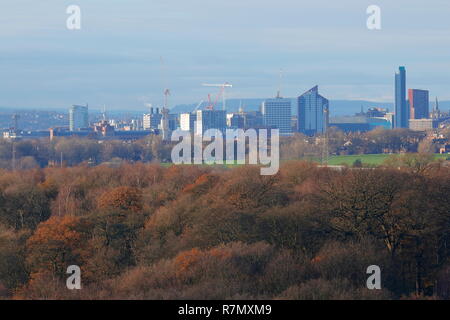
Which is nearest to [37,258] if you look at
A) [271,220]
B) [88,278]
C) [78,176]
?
[88,278]

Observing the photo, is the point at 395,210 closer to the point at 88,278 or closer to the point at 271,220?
the point at 271,220

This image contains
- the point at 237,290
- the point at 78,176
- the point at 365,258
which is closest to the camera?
the point at 237,290
